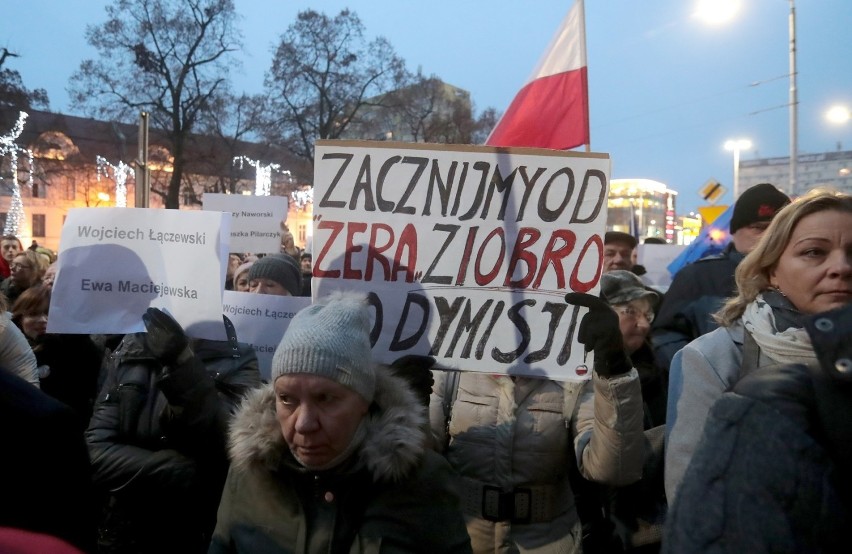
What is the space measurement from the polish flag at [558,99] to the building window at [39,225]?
199ft

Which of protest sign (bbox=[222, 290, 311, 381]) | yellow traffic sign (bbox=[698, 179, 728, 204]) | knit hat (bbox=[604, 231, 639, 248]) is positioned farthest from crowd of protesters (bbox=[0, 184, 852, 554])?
yellow traffic sign (bbox=[698, 179, 728, 204])

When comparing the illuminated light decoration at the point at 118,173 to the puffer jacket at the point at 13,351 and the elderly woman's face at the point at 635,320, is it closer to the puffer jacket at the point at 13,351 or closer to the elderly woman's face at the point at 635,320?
the puffer jacket at the point at 13,351

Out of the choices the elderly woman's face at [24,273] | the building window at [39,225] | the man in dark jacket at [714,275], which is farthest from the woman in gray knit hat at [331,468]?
the building window at [39,225]

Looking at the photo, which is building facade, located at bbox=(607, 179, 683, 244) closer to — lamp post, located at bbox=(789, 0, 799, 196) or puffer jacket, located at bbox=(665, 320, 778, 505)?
lamp post, located at bbox=(789, 0, 799, 196)

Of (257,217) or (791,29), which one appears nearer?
(257,217)

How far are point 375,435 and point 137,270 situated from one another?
187cm

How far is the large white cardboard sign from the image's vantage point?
9.73ft

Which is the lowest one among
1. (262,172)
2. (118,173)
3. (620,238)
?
(620,238)

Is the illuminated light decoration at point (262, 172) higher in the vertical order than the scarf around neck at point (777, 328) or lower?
higher

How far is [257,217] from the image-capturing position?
793 cm

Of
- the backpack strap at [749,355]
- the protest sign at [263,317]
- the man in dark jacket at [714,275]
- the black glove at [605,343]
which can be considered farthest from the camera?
the protest sign at [263,317]

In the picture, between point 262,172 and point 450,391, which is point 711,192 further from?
point 262,172

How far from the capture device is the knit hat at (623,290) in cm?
363

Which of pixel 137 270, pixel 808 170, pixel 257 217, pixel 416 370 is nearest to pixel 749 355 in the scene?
pixel 416 370
